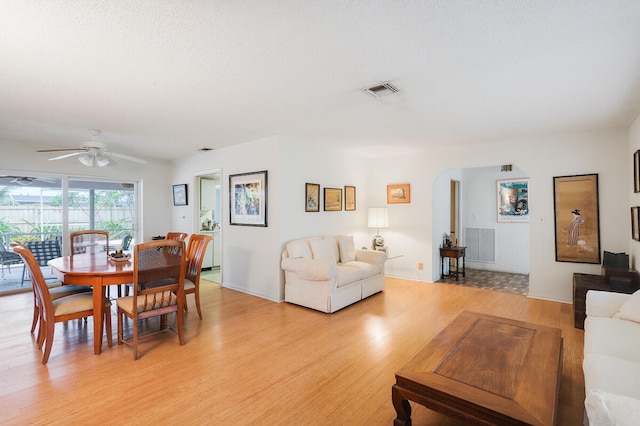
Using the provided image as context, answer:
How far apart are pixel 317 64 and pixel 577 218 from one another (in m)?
4.20

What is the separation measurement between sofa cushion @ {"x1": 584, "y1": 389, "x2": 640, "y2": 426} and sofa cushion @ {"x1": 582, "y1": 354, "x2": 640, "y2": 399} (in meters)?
0.66

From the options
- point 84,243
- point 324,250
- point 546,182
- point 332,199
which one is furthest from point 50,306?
point 546,182

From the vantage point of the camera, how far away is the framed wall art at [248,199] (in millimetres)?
4638

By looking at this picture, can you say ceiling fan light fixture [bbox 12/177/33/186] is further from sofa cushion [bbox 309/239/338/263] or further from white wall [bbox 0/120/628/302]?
sofa cushion [bbox 309/239/338/263]

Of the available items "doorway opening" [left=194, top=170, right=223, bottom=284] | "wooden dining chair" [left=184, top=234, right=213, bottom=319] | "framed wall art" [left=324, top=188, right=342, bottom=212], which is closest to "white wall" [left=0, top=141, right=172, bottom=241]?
"doorway opening" [left=194, top=170, right=223, bottom=284]

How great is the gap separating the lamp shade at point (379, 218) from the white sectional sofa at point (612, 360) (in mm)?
3367

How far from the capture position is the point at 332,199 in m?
5.34

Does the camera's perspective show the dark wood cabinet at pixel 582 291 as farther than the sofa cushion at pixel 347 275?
No

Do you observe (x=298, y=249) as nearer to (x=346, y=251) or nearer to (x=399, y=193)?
(x=346, y=251)

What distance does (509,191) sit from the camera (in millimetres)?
6414

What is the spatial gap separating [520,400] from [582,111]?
10.9ft

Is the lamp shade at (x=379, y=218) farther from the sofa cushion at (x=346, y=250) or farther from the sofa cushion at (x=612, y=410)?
the sofa cushion at (x=612, y=410)

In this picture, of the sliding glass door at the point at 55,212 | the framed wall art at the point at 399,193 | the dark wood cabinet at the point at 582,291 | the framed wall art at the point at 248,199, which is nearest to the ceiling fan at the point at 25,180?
the sliding glass door at the point at 55,212

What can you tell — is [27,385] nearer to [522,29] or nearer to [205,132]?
[205,132]
